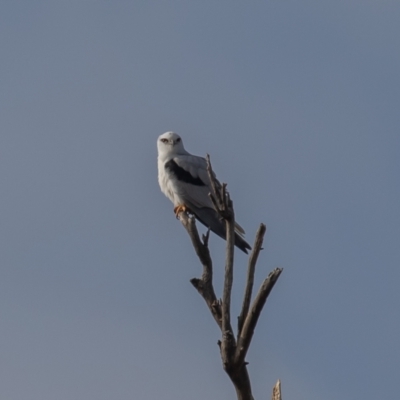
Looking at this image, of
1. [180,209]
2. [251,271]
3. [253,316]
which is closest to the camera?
[253,316]

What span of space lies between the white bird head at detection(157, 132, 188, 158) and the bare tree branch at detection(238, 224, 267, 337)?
7.99m

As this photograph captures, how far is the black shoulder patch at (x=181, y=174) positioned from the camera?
1311 cm

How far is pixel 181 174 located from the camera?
1338 cm

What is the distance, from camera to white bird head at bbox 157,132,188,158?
14.4m

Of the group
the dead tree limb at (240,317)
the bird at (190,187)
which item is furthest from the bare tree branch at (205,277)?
the bird at (190,187)

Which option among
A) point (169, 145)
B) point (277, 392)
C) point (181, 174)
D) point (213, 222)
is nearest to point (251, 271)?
point (277, 392)

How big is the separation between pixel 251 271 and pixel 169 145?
27.6 feet

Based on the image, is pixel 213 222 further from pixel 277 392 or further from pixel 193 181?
pixel 277 392

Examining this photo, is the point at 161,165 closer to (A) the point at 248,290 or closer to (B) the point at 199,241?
(B) the point at 199,241

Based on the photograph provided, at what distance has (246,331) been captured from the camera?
614 centimetres

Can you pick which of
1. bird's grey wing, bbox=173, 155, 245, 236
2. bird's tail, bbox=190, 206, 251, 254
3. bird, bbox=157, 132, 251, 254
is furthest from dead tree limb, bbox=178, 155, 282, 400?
bird's grey wing, bbox=173, 155, 245, 236

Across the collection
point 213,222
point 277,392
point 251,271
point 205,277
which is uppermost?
point 213,222

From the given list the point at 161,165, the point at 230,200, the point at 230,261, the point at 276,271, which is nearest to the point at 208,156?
the point at 230,200

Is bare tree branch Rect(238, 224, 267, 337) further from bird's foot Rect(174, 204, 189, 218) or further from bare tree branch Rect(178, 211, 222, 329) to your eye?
bird's foot Rect(174, 204, 189, 218)
